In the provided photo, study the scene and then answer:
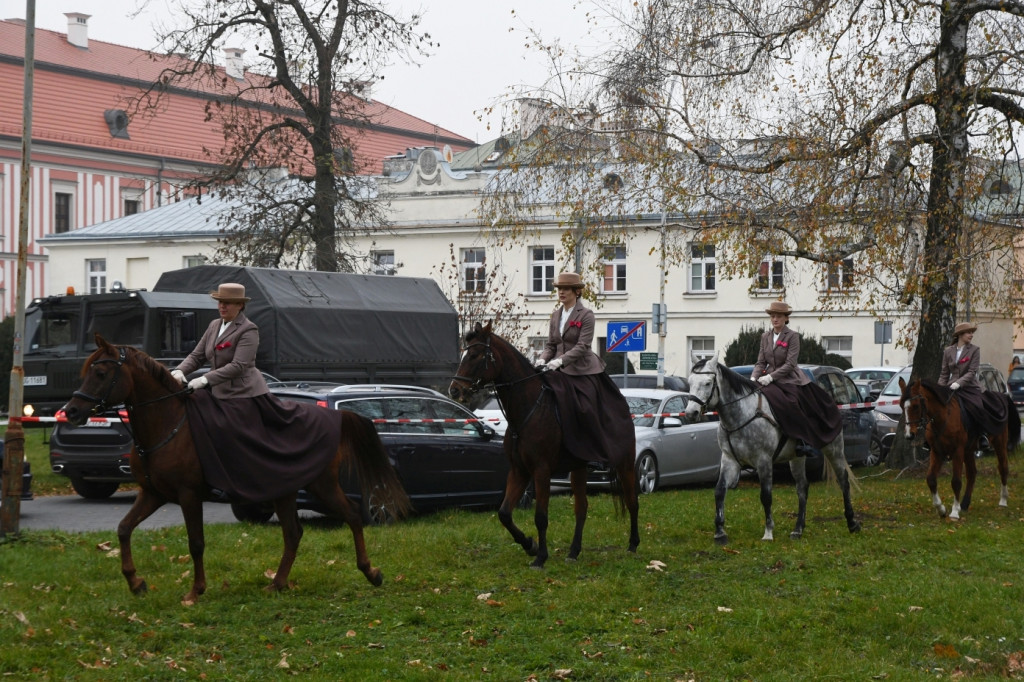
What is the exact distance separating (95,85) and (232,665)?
2552 inches

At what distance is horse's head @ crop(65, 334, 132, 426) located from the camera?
30.3 ft

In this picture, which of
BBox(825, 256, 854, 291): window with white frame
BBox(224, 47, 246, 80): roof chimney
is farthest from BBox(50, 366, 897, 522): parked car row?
BBox(224, 47, 246, 80): roof chimney

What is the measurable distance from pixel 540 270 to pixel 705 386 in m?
40.3

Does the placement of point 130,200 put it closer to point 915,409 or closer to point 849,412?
point 849,412

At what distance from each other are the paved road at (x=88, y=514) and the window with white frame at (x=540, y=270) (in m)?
34.6

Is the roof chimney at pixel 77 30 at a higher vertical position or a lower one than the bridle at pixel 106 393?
higher

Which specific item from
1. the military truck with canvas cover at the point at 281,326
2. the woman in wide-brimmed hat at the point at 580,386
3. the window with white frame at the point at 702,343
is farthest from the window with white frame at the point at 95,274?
the woman in wide-brimmed hat at the point at 580,386

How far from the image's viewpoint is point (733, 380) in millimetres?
13508

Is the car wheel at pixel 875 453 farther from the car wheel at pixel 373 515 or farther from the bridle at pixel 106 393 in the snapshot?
the bridle at pixel 106 393

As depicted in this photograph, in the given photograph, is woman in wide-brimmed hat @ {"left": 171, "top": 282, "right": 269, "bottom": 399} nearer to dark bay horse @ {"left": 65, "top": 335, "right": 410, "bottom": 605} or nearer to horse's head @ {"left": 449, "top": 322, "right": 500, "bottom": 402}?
dark bay horse @ {"left": 65, "top": 335, "right": 410, "bottom": 605}

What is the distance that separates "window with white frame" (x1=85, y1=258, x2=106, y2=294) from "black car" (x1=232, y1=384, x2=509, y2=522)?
146 ft

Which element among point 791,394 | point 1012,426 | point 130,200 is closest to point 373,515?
point 791,394

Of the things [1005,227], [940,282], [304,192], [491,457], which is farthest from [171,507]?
[304,192]

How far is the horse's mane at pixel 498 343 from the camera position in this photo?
11531 millimetres
